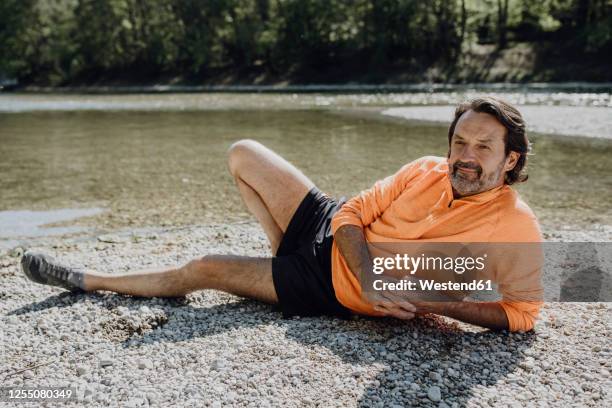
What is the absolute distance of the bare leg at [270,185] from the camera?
18.1 ft

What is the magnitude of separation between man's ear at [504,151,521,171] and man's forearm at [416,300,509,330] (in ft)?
3.58

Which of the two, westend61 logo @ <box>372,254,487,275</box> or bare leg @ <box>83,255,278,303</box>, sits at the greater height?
westend61 logo @ <box>372,254,487,275</box>

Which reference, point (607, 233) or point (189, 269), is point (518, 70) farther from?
point (189, 269)

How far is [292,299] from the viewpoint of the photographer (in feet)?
16.9

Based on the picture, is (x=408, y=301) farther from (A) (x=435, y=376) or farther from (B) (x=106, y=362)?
(B) (x=106, y=362)

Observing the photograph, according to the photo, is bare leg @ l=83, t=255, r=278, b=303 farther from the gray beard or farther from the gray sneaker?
the gray beard

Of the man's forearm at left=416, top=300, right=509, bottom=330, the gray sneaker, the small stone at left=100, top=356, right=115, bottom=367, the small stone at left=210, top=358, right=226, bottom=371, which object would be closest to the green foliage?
the man's forearm at left=416, top=300, right=509, bottom=330

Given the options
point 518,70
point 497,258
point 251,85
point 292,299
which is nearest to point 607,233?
point 497,258

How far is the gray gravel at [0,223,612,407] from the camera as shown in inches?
159

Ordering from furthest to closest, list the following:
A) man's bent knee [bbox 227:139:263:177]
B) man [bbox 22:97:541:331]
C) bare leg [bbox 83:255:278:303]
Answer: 1. man's bent knee [bbox 227:139:263:177]
2. bare leg [bbox 83:255:278:303]
3. man [bbox 22:97:541:331]

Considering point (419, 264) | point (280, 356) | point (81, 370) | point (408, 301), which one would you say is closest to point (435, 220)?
point (419, 264)

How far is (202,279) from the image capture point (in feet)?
17.9

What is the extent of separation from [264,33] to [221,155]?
49.5 metres

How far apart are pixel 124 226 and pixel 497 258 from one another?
22.4ft
